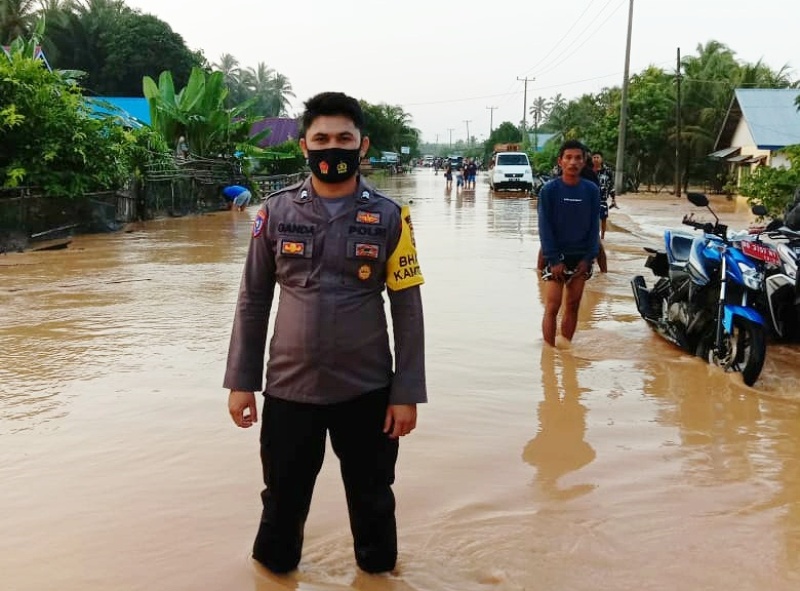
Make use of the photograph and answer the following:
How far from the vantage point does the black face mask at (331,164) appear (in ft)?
8.59

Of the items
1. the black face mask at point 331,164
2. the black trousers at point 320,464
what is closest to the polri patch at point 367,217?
the black face mask at point 331,164

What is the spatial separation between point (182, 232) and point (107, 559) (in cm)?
1436

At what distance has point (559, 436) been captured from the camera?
4.59m

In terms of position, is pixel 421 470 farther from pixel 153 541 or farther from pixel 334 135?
pixel 334 135

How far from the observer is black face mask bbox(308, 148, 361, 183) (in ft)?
8.59

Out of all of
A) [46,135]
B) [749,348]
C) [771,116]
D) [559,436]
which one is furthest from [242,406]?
[771,116]

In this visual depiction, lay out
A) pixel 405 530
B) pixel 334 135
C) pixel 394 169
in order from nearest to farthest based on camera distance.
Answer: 1. pixel 334 135
2. pixel 405 530
3. pixel 394 169

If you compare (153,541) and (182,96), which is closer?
(153,541)

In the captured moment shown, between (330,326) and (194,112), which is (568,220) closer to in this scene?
(330,326)

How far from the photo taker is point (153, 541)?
324 cm

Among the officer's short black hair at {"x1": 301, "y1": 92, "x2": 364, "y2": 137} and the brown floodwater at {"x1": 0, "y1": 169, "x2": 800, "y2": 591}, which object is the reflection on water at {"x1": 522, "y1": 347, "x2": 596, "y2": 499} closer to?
the brown floodwater at {"x1": 0, "y1": 169, "x2": 800, "y2": 591}

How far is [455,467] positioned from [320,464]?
141 centimetres

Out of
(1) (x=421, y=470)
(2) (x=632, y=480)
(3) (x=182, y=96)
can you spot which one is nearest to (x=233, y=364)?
(1) (x=421, y=470)

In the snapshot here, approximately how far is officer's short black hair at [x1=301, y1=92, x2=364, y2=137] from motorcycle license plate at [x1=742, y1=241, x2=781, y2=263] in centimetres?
382
